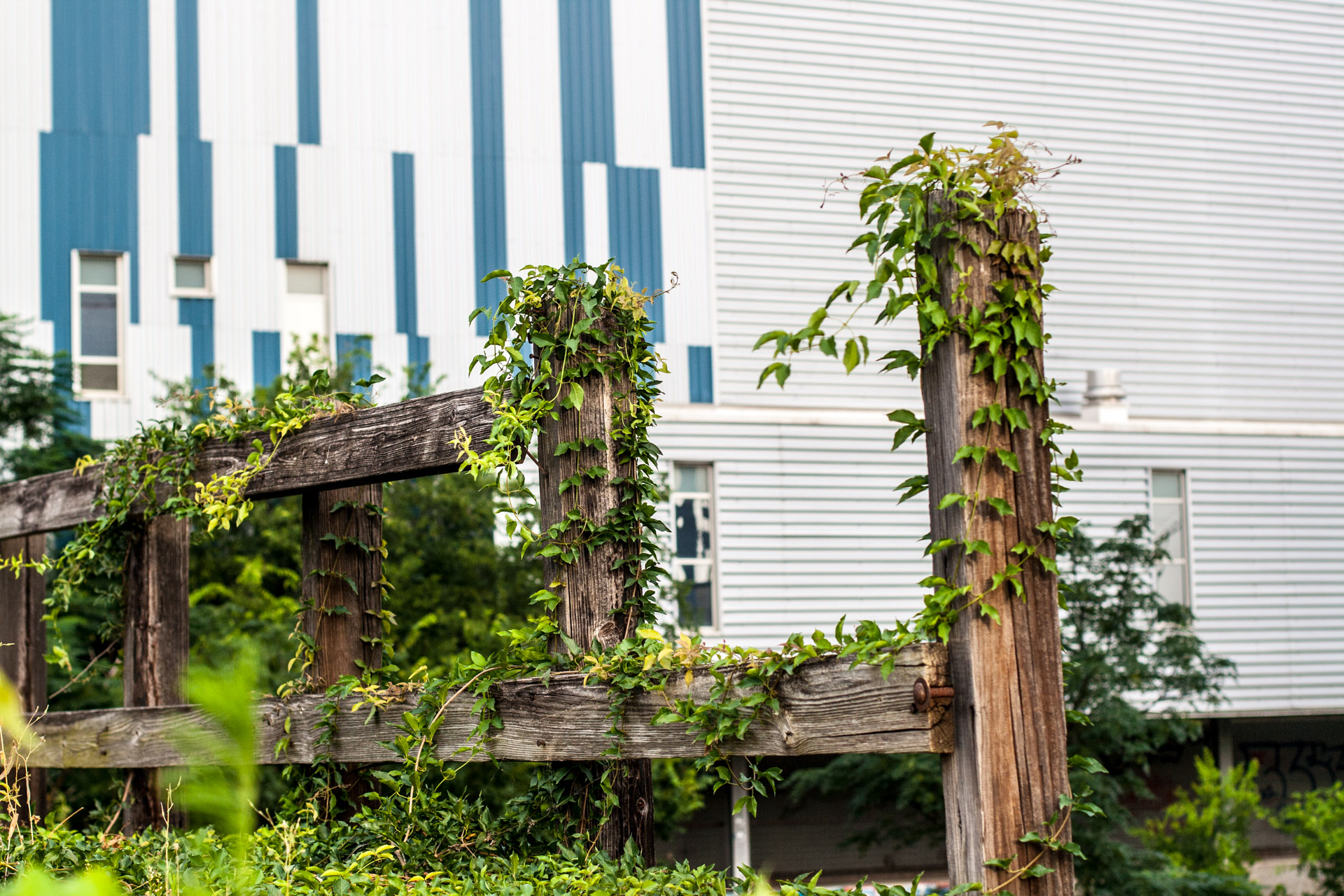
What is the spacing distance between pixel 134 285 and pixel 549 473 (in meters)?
12.5

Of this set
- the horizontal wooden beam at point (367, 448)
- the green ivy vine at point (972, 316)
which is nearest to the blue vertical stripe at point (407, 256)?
the horizontal wooden beam at point (367, 448)

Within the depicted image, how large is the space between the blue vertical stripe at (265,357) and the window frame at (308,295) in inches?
2.5

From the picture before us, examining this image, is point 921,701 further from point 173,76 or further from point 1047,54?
point 1047,54

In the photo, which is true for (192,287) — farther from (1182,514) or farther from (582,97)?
(1182,514)

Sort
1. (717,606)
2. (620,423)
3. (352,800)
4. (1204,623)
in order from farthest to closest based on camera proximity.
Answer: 1. (1204,623)
2. (717,606)
3. (352,800)
4. (620,423)

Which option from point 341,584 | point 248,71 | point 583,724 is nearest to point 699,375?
point 248,71

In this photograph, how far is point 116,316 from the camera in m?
14.8

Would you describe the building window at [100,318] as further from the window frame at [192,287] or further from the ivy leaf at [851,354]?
the ivy leaf at [851,354]

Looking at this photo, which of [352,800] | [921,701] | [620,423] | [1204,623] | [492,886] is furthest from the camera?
[1204,623]

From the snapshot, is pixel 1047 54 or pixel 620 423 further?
pixel 1047 54

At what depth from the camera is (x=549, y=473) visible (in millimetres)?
3787

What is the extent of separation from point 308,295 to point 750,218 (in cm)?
559

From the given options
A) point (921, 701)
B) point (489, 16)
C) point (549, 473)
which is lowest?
point (921, 701)

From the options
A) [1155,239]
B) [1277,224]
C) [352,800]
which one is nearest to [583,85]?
[1155,239]
